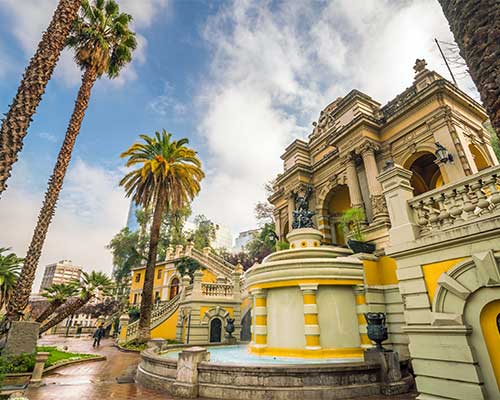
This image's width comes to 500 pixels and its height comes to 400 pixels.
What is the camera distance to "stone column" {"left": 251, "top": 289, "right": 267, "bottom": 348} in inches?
436

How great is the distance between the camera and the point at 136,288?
147 ft

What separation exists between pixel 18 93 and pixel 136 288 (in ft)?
139

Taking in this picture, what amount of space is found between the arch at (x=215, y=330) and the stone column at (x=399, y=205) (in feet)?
52.7

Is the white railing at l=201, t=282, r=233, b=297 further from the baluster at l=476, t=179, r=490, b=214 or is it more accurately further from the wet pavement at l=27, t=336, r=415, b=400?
the baluster at l=476, t=179, r=490, b=214

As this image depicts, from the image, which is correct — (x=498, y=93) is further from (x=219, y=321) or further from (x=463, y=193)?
(x=219, y=321)

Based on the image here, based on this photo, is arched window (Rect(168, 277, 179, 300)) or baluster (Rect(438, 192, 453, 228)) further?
arched window (Rect(168, 277, 179, 300))

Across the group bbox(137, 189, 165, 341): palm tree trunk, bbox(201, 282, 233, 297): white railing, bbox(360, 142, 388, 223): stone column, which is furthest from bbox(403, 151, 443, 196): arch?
bbox(137, 189, 165, 341): palm tree trunk

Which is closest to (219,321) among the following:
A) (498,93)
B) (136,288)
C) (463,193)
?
(463,193)

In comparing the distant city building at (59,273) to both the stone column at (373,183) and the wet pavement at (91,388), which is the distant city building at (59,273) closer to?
the wet pavement at (91,388)

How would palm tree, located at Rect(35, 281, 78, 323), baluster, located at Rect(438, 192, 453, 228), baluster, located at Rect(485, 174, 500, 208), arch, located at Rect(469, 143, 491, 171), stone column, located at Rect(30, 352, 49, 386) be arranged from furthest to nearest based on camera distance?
arch, located at Rect(469, 143, 491, 171) < palm tree, located at Rect(35, 281, 78, 323) < stone column, located at Rect(30, 352, 49, 386) < baluster, located at Rect(438, 192, 453, 228) < baluster, located at Rect(485, 174, 500, 208)

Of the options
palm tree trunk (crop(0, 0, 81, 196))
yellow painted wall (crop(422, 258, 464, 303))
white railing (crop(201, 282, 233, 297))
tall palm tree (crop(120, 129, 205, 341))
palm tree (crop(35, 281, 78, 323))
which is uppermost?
tall palm tree (crop(120, 129, 205, 341))

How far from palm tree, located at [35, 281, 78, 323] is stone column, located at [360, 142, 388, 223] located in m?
17.0

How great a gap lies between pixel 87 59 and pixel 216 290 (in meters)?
17.3

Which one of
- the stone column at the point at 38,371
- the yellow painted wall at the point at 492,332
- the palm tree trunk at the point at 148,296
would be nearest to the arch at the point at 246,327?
the palm tree trunk at the point at 148,296
